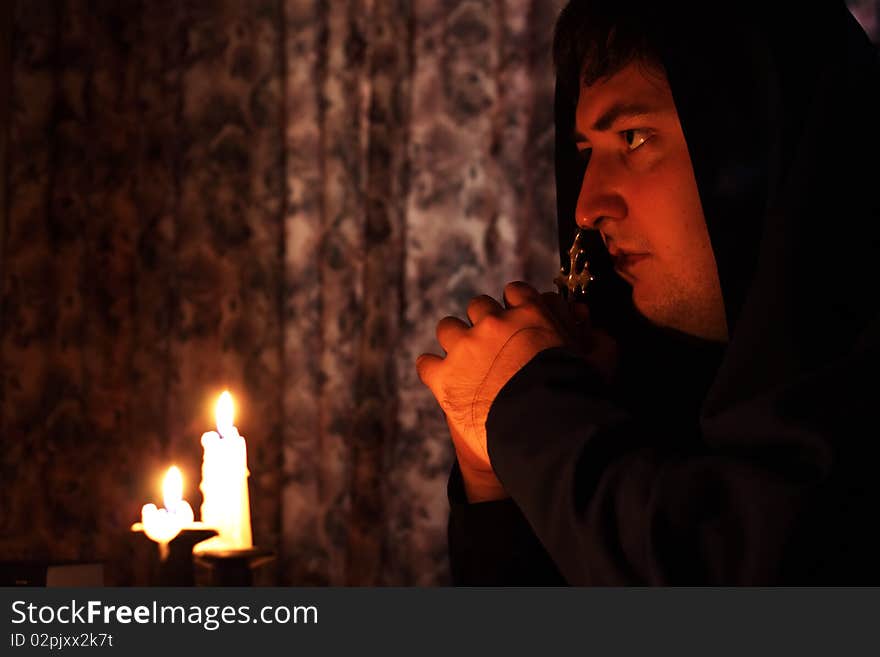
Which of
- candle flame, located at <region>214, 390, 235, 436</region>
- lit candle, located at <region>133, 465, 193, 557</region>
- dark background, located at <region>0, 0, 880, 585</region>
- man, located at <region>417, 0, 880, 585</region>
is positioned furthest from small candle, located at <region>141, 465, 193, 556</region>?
dark background, located at <region>0, 0, 880, 585</region>

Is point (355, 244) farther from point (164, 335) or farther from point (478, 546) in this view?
point (478, 546)

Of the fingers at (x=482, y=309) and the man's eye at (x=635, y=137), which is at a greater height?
the man's eye at (x=635, y=137)

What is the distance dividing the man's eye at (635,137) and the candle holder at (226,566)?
0.68m

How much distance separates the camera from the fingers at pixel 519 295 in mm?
928

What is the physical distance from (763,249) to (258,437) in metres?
1.81

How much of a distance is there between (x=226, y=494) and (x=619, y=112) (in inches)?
26.8

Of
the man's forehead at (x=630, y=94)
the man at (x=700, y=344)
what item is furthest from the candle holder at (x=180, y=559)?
the man's forehead at (x=630, y=94)

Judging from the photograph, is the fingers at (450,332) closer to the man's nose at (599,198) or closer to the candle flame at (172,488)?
the man's nose at (599,198)

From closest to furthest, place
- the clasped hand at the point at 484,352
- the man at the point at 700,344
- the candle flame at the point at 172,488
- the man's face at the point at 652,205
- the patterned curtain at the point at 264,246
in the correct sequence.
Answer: the man at the point at 700,344 → the clasped hand at the point at 484,352 → the man's face at the point at 652,205 → the candle flame at the point at 172,488 → the patterned curtain at the point at 264,246

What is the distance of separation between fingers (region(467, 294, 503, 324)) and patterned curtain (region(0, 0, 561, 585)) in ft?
4.41

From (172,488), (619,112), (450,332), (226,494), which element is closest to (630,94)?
(619,112)

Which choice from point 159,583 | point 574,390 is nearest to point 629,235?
point 574,390

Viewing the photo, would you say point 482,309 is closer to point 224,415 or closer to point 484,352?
point 484,352

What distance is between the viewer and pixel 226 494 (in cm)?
104
